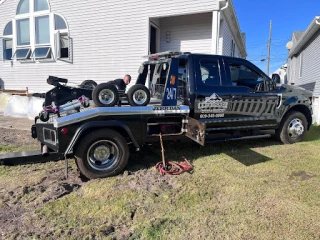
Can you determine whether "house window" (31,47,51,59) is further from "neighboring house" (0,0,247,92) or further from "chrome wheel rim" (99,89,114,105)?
"chrome wheel rim" (99,89,114,105)

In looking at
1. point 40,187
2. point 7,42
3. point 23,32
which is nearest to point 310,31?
point 23,32

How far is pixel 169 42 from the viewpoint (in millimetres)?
11438

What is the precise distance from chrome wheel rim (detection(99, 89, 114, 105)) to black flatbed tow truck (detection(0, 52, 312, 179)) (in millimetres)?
149

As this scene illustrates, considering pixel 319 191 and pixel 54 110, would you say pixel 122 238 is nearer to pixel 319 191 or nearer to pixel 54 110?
pixel 54 110

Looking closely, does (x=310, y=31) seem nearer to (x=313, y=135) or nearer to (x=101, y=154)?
(x=313, y=135)

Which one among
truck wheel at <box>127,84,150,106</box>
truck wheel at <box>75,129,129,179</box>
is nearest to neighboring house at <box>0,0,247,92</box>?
truck wheel at <box>127,84,150,106</box>

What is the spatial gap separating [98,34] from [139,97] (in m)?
7.99

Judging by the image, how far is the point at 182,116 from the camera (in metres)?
4.92

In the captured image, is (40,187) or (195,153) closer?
(40,187)

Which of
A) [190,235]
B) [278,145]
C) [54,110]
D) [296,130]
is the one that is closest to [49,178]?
[54,110]

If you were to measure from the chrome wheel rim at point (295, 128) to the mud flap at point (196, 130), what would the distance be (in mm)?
2957

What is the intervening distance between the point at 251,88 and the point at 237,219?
10.9 ft

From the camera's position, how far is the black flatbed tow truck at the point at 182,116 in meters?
4.21

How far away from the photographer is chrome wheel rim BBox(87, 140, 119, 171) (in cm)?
429
